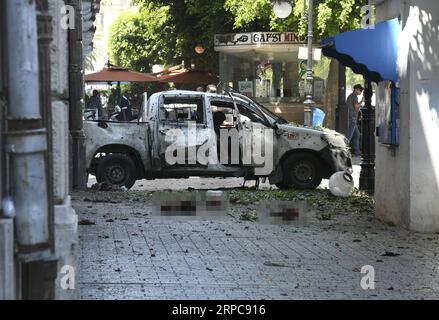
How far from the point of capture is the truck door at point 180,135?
15.8m

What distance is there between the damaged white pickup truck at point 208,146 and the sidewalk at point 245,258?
11.7 feet

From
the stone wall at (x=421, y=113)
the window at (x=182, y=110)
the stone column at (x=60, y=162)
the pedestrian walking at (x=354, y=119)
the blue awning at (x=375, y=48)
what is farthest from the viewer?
the pedestrian walking at (x=354, y=119)

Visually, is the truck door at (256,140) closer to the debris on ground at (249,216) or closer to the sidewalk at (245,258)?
the debris on ground at (249,216)

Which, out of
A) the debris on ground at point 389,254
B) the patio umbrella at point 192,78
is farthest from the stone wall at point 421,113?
the patio umbrella at point 192,78

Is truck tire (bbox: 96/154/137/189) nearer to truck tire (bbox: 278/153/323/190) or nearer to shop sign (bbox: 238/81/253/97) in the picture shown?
truck tire (bbox: 278/153/323/190)

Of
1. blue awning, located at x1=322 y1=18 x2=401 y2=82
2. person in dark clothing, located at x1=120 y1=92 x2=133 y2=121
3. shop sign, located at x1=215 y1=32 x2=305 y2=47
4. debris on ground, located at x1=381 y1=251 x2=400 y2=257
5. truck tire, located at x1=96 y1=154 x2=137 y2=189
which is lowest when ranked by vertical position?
debris on ground, located at x1=381 y1=251 x2=400 y2=257

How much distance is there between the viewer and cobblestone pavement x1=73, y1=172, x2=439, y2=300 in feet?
22.9

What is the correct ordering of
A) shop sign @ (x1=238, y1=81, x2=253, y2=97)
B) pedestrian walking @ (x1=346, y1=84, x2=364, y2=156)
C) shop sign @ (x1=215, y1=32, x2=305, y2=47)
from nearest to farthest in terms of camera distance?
pedestrian walking @ (x1=346, y1=84, x2=364, y2=156)
shop sign @ (x1=215, y1=32, x2=305, y2=47)
shop sign @ (x1=238, y1=81, x2=253, y2=97)

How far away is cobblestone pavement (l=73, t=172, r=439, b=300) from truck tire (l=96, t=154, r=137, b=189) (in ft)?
11.4

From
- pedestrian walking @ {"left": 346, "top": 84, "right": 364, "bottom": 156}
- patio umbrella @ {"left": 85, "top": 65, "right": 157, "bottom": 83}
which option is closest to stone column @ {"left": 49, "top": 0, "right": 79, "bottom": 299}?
pedestrian walking @ {"left": 346, "top": 84, "right": 364, "bottom": 156}

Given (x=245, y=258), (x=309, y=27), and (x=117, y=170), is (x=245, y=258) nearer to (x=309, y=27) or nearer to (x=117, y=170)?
(x=117, y=170)

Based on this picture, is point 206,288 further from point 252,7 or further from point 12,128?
point 252,7
